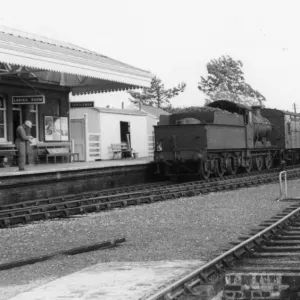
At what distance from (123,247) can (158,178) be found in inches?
632

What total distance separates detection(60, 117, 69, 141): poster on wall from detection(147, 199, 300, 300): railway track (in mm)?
17155

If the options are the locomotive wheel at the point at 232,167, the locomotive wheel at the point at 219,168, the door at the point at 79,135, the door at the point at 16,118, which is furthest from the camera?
the door at the point at 79,135

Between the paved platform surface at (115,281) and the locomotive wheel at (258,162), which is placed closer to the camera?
the paved platform surface at (115,281)

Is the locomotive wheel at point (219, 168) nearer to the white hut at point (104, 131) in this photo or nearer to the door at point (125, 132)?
the white hut at point (104, 131)

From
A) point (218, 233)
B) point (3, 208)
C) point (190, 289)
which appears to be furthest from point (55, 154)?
point (190, 289)

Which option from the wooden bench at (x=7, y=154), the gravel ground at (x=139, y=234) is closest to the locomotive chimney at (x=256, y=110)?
the wooden bench at (x=7, y=154)

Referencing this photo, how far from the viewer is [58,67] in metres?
19.7

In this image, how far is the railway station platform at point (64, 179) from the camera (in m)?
16.4

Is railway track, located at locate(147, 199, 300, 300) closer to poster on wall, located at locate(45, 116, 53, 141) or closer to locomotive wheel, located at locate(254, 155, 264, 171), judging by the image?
poster on wall, located at locate(45, 116, 53, 141)

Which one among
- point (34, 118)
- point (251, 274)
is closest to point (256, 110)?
point (34, 118)

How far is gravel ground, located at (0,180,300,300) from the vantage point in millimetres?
7590

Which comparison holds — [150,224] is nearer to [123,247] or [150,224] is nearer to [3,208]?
[123,247]

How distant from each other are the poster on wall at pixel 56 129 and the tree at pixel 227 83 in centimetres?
5742

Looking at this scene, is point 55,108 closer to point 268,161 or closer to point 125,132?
point 125,132
